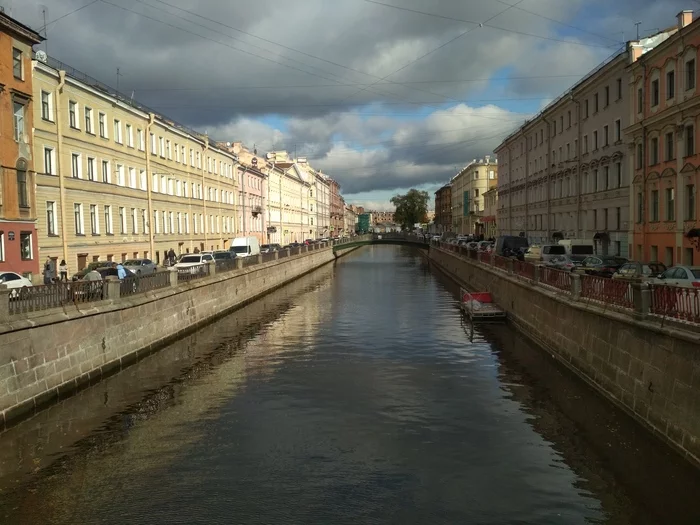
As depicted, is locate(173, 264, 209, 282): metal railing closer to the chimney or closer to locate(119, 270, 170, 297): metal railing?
locate(119, 270, 170, 297): metal railing

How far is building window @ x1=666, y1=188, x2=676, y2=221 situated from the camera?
30805mm

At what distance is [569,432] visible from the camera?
13359mm

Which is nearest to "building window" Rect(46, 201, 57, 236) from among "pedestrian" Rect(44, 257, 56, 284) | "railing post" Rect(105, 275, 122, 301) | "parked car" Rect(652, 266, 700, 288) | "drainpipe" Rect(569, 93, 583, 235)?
"pedestrian" Rect(44, 257, 56, 284)

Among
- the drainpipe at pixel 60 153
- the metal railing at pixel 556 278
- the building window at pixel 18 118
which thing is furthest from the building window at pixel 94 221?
the metal railing at pixel 556 278

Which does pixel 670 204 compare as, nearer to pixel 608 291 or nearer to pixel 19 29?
pixel 608 291

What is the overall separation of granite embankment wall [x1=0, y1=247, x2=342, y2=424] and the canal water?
0.53 metres

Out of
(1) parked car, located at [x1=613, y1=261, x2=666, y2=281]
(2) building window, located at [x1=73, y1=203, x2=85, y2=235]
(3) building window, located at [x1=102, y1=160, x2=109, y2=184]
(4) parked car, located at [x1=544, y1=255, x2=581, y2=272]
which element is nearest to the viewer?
(1) parked car, located at [x1=613, y1=261, x2=666, y2=281]

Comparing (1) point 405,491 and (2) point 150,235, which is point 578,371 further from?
(2) point 150,235

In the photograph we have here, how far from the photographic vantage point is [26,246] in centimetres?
2884

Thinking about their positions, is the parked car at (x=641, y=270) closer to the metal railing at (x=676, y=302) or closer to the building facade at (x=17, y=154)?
the metal railing at (x=676, y=302)

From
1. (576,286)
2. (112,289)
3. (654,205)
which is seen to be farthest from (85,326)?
(654,205)

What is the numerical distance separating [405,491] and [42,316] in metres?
9.82

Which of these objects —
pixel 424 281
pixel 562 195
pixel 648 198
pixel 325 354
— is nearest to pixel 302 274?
pixel 424 281

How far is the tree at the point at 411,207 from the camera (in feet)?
569
